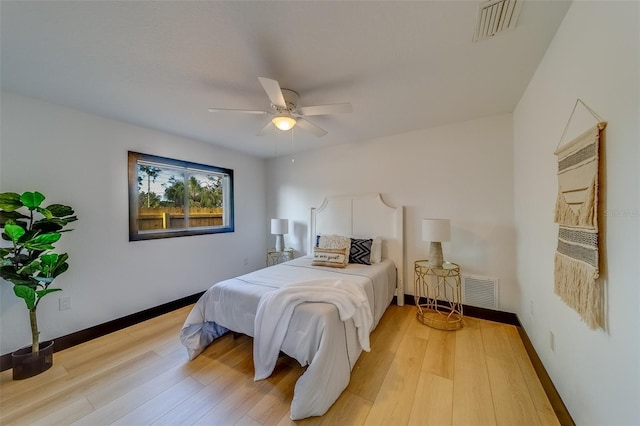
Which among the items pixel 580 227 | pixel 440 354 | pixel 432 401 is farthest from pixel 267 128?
pixel 440 354

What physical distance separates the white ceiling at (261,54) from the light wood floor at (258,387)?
94.0 inches

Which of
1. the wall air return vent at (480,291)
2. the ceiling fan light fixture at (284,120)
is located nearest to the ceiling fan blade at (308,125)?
the ceiling fan light fixture at (284,120)

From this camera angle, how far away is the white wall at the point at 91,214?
2.03m

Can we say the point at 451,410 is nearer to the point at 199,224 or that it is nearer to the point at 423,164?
the point at 423,164

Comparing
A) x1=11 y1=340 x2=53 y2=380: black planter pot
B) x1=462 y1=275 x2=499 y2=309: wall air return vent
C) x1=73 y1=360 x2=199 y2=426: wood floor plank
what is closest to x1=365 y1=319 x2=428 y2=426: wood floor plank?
x1=462 y1=275 x2=499 y2=309: wall air return vent

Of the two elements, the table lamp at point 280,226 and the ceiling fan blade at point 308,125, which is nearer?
the ceiling fan blade at point 308,125

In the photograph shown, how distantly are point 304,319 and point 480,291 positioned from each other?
2.29 m

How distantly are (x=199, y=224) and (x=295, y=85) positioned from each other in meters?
2.67

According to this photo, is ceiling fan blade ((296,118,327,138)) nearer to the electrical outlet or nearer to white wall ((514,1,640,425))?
white wall ((514,1,640,425))

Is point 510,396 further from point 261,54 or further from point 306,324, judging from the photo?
point 261,54

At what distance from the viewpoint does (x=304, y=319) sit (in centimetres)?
165

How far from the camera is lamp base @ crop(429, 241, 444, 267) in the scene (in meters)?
2.61

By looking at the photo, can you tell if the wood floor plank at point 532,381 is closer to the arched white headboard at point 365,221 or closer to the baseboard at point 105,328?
the arched white headboard at point 365,221

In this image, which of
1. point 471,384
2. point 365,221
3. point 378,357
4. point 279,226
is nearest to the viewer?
point 471,384
